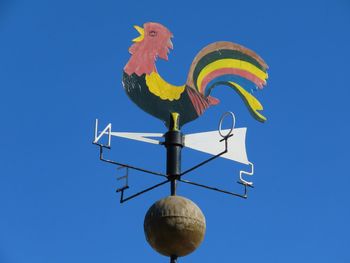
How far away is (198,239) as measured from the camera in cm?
771

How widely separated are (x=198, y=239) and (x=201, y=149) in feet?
3.78

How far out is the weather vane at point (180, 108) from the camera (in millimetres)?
7625

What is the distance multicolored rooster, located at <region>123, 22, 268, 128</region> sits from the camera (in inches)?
339

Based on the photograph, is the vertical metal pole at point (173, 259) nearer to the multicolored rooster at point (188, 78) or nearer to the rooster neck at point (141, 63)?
the multicolored rooster at point (188, 78)

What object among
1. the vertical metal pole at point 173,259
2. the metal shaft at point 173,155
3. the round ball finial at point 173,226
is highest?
the metal shaft at point 173,155

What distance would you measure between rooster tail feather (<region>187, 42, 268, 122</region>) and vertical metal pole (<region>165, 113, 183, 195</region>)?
27.5 inches

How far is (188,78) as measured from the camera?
28.8 feet

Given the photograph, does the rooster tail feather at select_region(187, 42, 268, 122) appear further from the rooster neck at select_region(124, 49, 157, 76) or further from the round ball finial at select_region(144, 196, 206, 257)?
the round ball finial at select_region(144, 196, 206, 257)

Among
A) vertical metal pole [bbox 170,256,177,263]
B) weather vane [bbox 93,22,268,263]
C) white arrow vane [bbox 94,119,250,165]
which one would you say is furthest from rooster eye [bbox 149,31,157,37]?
vertical metal pole [bbox 170,256,177,263]

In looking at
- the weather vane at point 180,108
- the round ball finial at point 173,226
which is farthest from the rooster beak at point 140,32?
the round ball finial at point 173,226

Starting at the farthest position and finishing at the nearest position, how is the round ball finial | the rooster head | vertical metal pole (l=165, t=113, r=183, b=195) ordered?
the rooster head, vertical metal pole (l=165, t=113, r=183, b=195), the round ball finial

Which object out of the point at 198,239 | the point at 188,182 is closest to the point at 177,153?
the point at 188,182

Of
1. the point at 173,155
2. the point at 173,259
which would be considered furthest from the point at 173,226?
the point at 173,155

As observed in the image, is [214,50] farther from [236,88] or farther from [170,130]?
[170,130]
